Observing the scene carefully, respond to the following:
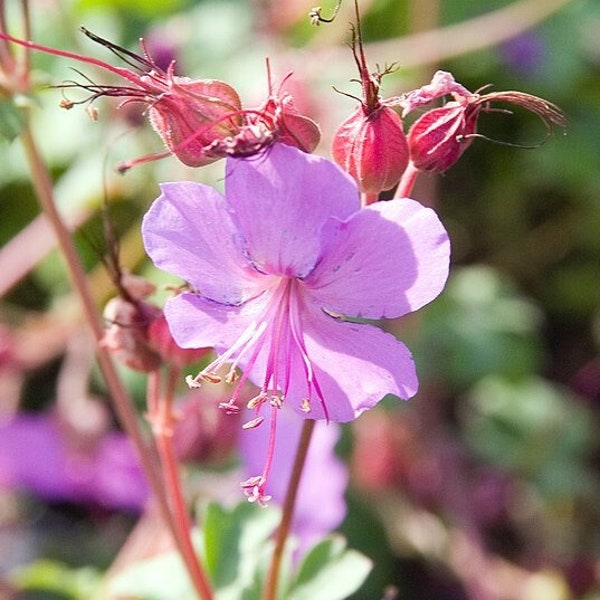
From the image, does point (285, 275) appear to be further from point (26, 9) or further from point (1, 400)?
point (1, 400)

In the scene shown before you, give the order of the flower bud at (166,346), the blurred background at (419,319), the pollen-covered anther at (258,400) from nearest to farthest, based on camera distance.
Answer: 1. the pollen-covered anther at (258,400)
2. the flower bud at (166,346)
3. the blurred background at (419,319)

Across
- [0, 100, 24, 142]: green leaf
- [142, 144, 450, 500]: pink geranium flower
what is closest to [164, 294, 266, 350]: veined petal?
[142, 144, 450, 500]: pink geranium flower

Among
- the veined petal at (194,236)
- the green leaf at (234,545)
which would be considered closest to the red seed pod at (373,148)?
the veined petal at (194,236)

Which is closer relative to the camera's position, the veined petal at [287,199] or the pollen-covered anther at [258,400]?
the veined petal at [287,199]

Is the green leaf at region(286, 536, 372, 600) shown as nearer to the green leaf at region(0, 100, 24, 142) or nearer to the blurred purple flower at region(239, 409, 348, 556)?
the blurred purple flower at region(239, 409, 348, 556)

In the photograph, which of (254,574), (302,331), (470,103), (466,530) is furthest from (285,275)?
(466,530)

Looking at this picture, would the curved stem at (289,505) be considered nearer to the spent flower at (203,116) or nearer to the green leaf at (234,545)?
the green leaf at (234,545)

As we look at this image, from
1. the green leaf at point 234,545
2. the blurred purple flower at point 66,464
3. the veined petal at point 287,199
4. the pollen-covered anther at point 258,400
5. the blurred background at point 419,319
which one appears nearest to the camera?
the veined petal at point 287,199
